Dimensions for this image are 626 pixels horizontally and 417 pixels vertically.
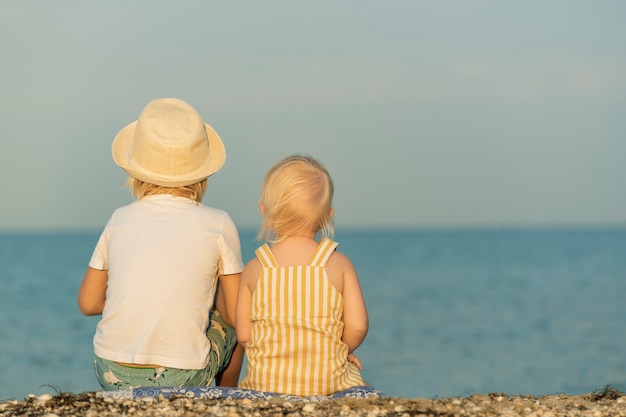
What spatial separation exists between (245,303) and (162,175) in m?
0.85

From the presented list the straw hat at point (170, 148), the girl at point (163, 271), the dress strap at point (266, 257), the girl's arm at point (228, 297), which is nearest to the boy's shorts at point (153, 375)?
the girl at point (163, 271)

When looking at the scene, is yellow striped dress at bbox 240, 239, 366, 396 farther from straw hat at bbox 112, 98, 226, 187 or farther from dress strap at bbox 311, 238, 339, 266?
straw hat at bbox 112, 98, 226, 187

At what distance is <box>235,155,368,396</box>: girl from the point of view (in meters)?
4.41

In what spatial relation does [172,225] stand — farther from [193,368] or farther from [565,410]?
[565,410]

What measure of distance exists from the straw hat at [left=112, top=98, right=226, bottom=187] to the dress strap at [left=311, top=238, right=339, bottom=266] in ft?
2.68

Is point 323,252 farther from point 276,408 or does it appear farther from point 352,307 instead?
point 276,408

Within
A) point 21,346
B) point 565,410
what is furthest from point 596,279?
point 565,410

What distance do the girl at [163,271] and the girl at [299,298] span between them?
9.5 inches

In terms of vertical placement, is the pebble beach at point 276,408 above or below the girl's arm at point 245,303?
below

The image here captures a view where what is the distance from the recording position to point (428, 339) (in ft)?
65.9

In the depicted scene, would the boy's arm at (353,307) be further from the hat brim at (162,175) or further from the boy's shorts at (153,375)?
the hat brim at (162,175)

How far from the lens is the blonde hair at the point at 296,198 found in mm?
4504

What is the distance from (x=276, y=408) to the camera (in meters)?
4.00

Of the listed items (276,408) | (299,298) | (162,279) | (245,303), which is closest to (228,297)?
(245,303)
